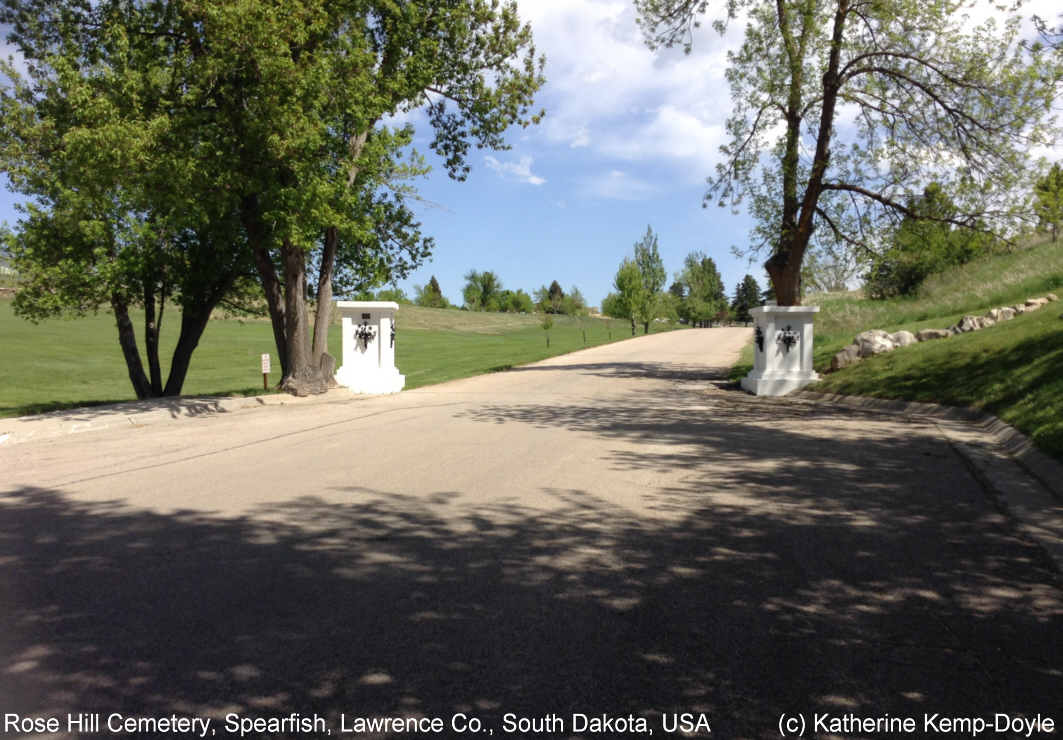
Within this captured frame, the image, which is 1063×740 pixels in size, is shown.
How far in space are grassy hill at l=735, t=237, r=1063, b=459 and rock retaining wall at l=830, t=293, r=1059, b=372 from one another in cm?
43

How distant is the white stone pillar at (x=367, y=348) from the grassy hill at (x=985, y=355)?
966 cm

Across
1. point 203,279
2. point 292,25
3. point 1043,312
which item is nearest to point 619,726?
point 292,25

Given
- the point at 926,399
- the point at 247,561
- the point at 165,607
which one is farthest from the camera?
the point at 926,399

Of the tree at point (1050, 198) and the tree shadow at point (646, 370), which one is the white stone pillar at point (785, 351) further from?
the tree at point (1050, 198)

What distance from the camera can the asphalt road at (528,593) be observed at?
9.98 ft

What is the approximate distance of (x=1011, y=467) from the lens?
25.1 ft

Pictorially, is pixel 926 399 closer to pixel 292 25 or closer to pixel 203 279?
pixel 292 25

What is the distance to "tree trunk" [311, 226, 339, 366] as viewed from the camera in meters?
17.0

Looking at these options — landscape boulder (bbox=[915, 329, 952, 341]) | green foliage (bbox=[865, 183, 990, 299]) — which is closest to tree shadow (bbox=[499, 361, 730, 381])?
landscape boulder (bbox=[915, 329, 952, 341])

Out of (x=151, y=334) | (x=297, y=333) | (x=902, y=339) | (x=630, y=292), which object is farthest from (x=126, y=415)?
(x=630, y=292)

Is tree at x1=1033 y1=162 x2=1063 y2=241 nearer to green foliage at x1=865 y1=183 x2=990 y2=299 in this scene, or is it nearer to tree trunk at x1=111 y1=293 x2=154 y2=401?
green foliage at x1=865 y1=183 x2=990 y2=299

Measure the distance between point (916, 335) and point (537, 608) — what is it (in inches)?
645

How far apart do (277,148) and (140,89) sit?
267 cm

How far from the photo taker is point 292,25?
13.4 meters
